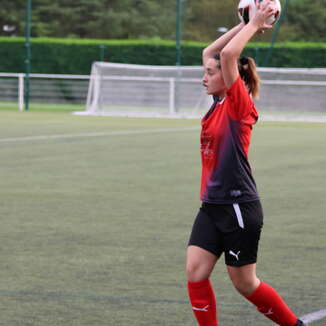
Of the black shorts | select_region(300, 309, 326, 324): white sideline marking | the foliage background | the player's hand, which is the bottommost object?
the foliage background

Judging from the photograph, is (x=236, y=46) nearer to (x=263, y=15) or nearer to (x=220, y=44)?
(x=263, y=15)

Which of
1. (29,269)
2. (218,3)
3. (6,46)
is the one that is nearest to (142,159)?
(29,269)

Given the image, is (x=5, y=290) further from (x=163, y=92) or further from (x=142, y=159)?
(x=163, y=92)

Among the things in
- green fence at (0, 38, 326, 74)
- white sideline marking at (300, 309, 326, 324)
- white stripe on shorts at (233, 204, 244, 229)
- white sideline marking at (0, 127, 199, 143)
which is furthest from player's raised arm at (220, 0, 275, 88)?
green fence at (0, 38, 326, 74)

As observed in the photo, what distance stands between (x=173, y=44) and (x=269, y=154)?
20.5 m

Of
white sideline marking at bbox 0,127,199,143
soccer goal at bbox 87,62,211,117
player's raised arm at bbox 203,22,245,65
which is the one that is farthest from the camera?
soccer goal at bbox 87,62,211,117

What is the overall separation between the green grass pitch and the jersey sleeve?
1512 mm

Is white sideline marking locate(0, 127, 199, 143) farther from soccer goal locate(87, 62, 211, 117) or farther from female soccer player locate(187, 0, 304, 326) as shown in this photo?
female soccer player locate(187, 0, 304, 326)

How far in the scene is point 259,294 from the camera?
609 cm

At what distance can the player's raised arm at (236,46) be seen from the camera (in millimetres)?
5816

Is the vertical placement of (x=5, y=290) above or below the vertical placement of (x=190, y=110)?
above

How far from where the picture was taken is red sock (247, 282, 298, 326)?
6094mm

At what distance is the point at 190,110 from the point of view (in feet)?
107

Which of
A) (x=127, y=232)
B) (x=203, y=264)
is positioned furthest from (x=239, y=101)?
(x=127, y=232)
